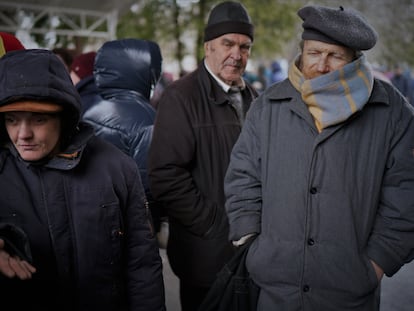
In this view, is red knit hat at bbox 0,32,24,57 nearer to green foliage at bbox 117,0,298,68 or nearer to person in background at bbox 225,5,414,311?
person in background at bbox 225,5,414,311

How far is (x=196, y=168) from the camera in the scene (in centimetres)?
262

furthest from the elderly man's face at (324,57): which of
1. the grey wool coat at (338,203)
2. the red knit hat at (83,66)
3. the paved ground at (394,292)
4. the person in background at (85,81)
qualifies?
the paved ground at (394,292)

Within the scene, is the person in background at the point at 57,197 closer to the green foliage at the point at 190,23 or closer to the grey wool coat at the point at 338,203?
the grey wool coat at the point at 338,203

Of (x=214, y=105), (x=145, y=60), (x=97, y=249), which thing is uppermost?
(x=145, y=60)

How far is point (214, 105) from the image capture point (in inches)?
105

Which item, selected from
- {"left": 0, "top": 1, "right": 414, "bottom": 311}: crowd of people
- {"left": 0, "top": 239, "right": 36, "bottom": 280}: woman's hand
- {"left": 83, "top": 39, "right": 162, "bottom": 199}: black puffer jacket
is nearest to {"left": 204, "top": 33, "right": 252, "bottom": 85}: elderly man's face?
{"left": 83, "top": 39, "right": 162, "bottom": 199}: black puffer jacket

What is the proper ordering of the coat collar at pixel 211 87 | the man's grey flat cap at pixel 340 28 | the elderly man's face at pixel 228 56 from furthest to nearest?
1. the elderly man's face at pixel 228 56
2. the coat collar at pixel 211 87
3. the man's grey flat cap at pixel 340 28

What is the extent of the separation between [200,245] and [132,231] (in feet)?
2.83

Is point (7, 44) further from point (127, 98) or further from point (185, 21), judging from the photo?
point (185, 21)

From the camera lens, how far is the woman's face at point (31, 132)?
5.12ft

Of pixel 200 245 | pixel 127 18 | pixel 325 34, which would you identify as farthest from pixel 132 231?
pixel 127 18

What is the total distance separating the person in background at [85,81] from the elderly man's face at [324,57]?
1.54m

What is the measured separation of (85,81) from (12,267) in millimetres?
2197

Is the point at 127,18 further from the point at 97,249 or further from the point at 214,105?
the point at 97,249
